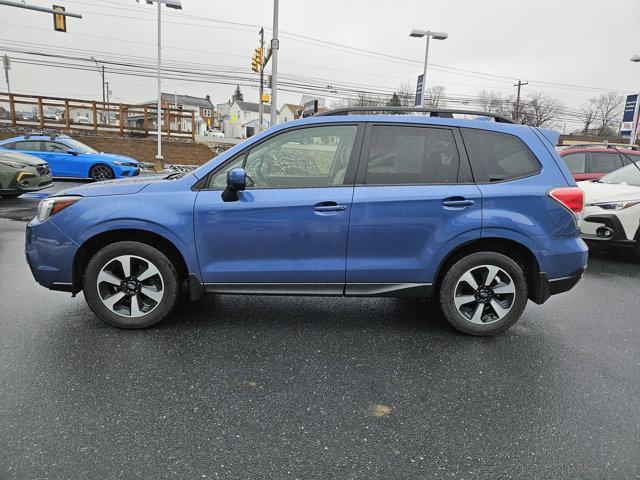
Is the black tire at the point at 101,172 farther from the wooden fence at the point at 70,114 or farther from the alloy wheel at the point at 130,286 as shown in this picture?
the alloy wheel at the point at 130,286

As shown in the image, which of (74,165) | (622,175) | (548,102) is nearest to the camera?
(622,175)

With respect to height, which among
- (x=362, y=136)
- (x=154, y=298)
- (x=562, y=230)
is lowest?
(x=154, y=298)

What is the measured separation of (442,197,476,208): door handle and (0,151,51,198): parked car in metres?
10.2

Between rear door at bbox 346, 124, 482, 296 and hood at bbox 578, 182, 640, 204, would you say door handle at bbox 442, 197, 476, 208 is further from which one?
hood at bbox 578, 182, 640, 204

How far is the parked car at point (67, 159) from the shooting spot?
1445 centimetres

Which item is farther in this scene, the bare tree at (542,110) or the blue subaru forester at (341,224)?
the bare tree at (542,110)

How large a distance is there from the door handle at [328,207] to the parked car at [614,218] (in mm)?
4672

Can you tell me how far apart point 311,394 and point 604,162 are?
30.2ft

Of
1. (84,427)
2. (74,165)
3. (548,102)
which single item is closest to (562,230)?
(84,427)

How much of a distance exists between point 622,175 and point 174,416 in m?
7.63

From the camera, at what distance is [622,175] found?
729cm

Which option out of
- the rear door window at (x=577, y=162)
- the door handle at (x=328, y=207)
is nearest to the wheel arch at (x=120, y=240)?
the door handle at (x=328, y=207)

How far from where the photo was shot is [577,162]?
9.58m

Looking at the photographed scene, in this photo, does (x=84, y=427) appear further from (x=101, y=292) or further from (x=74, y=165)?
(x=74, y=165)
